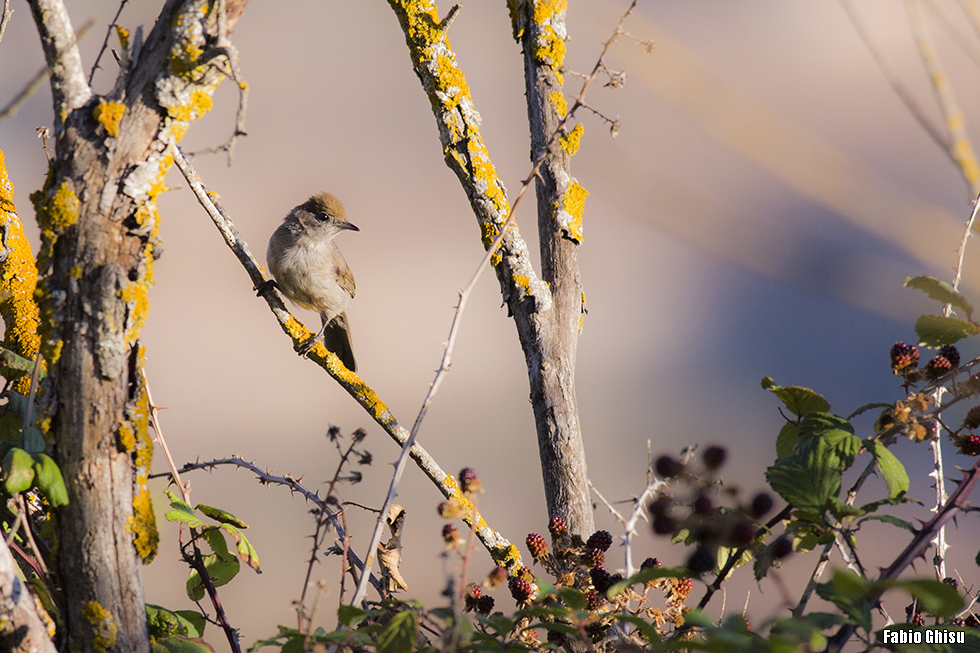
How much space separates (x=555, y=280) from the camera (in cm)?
247

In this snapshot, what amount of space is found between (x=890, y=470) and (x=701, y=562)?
42 centimetres

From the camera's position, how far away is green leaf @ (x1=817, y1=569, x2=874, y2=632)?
0.99 meters

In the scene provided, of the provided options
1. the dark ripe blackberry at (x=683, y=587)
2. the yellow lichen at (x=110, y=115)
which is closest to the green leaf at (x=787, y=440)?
the dark ripe blackberry at (x=683, y=587)

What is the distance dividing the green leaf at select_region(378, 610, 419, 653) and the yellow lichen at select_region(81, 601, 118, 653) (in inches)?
22.5

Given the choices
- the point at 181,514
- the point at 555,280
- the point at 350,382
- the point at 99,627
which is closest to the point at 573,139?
the point at 555,280

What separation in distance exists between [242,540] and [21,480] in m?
0.57

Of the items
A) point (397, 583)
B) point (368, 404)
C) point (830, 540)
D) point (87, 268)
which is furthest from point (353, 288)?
point (830, 540)

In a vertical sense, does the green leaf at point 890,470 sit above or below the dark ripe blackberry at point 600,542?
above

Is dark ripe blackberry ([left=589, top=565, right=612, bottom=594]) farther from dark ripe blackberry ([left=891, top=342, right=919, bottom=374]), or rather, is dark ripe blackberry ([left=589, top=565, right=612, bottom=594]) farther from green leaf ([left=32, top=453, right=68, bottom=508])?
green leaf ([left=32, top=453, right=68, bottom=508])

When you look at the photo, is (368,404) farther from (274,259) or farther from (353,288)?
(353,288)

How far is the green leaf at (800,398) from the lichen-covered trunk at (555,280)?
0.73 metres

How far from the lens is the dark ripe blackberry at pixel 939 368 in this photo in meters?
1.57

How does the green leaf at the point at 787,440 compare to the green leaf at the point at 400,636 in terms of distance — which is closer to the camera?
the green leaf at the point at 400,636

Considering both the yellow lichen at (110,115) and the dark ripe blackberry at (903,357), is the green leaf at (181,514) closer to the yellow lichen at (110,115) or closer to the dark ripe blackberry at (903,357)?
the yellow lichen at (110,115)
